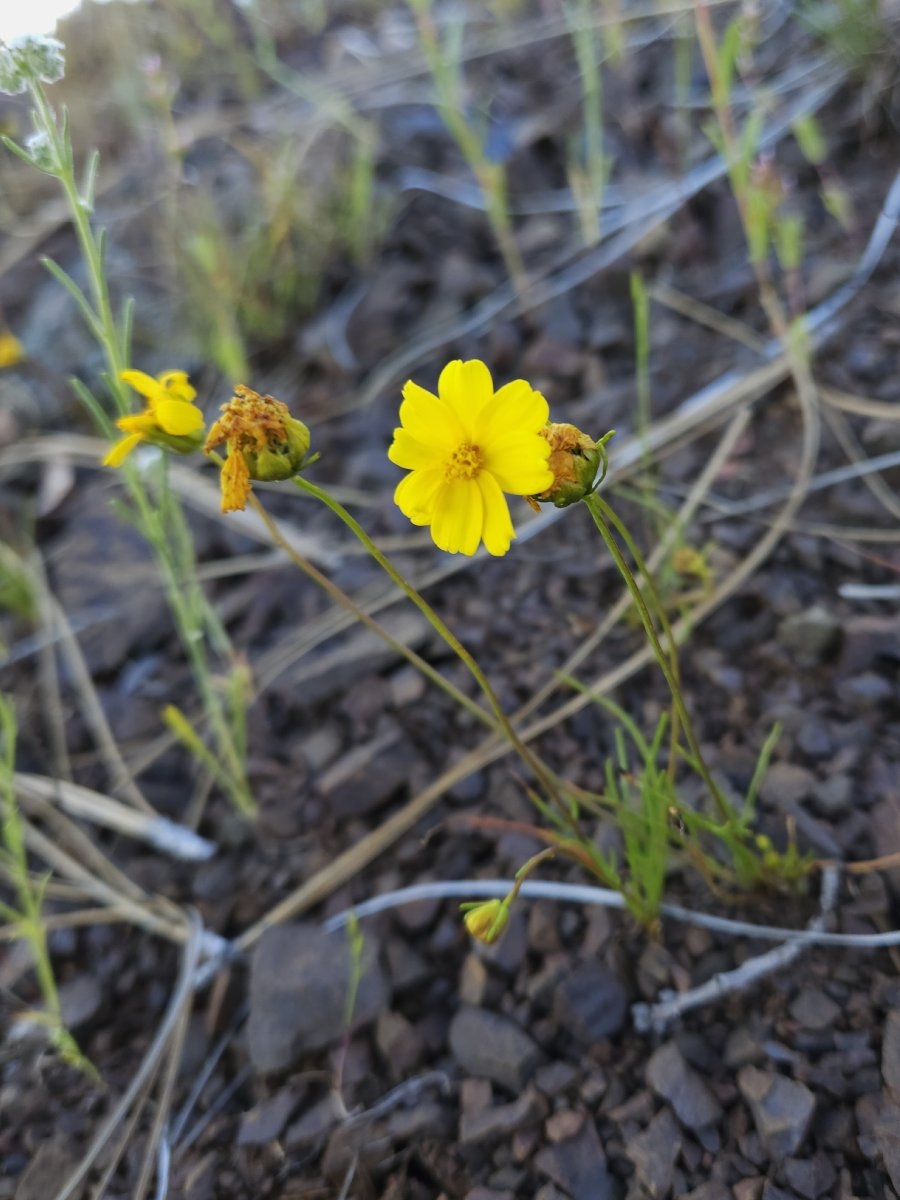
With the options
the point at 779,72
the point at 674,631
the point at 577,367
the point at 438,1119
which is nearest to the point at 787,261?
the point at 577,367

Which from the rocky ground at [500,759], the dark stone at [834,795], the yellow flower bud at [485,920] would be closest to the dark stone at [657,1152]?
the rocky ground at [500,759]

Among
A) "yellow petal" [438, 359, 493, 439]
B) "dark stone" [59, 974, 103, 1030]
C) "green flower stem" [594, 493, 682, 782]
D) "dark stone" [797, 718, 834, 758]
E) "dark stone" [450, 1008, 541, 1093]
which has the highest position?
"yellow petal" [438, 359, 493, 439]

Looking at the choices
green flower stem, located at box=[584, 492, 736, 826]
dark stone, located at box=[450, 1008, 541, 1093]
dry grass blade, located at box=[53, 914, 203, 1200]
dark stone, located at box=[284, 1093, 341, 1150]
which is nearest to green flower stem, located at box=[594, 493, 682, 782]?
green flower stem, located at box=[584, 492, 736, 826]

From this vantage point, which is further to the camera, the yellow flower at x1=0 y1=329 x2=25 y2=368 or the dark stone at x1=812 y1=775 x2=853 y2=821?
the yellow flower at x1=0 y1=329 x2=25 y2=368

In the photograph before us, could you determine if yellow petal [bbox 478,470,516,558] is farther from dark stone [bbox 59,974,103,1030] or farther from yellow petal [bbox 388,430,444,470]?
dark stone [bbox 59,974,103,1030]

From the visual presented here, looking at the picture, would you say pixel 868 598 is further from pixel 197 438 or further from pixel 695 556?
pixel 197 438

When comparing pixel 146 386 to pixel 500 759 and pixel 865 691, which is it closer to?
pixel 500 759
